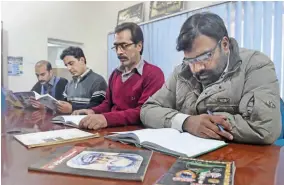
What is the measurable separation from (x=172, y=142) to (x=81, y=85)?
1263mm

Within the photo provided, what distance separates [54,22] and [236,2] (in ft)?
7.89

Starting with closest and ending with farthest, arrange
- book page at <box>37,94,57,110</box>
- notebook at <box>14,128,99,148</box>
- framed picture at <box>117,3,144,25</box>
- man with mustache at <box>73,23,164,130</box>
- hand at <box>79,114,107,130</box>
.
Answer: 1. notebook at <box>14,128,99,148</box>
2. hand at <box>79,114,107,130</box>
3. man with mustache at <box>73,23,164,130</box>
4. book page at <box>37,94,57,110</box>
5. framed picture at <box>117,3,144,25</box>

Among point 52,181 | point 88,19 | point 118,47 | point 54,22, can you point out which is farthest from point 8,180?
point 88,19

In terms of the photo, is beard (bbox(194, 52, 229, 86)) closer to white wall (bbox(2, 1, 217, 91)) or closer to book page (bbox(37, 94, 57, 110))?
book page (bbox(37, 94, 57, 110))

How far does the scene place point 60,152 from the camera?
2.02ft

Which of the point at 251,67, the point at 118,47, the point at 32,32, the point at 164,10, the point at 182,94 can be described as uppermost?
the point at 164,10

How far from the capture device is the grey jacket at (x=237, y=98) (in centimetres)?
75

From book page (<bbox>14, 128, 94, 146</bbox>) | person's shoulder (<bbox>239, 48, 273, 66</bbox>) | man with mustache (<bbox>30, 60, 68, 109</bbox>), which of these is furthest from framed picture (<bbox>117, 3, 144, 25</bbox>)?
book page (<bbox>14, 128, 94, 146</bbox>)

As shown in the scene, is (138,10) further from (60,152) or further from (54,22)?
(60,152)

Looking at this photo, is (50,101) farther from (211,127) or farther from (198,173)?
(198,173)

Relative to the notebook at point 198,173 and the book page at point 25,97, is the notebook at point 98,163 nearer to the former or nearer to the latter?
the notebook at point 198,173

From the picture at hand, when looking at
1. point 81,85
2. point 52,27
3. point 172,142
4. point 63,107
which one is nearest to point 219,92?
point 172,142

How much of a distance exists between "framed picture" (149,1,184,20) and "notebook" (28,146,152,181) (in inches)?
Result: 98.6

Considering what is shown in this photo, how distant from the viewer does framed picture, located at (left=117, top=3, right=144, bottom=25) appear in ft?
10.8
